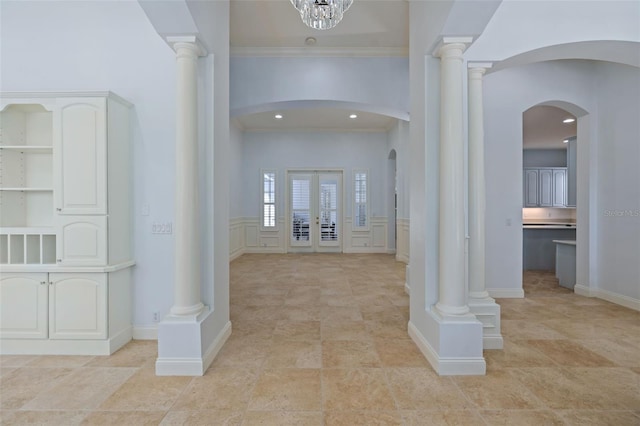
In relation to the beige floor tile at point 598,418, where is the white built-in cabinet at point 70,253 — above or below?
above

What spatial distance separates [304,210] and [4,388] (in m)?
7.20

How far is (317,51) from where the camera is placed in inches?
167

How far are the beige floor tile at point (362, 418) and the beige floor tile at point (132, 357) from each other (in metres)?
1.64

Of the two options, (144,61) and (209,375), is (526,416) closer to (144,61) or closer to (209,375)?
(209,375)

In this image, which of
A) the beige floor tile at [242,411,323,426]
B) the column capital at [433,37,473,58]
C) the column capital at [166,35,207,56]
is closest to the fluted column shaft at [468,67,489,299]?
the column capital at [433,37,473,58]

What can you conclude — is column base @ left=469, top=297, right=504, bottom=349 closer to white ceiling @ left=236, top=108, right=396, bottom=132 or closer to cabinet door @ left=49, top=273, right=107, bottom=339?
cabinet door @ left=49, top=273, right=107, bottom=339

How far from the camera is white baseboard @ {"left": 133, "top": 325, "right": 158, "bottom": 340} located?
3139 mm

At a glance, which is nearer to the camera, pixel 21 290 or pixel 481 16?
pixel 481 16

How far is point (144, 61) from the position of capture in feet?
10.4

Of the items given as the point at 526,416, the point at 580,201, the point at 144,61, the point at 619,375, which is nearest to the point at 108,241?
the point at 144,61

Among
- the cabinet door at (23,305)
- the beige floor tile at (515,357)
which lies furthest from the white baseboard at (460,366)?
the cabinet door at (23,305)

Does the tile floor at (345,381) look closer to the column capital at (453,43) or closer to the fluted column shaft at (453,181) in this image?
the fluted column shaft at (453,181)

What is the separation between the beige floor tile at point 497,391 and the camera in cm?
211

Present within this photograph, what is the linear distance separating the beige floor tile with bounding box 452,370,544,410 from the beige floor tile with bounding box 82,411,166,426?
79.7 inches
